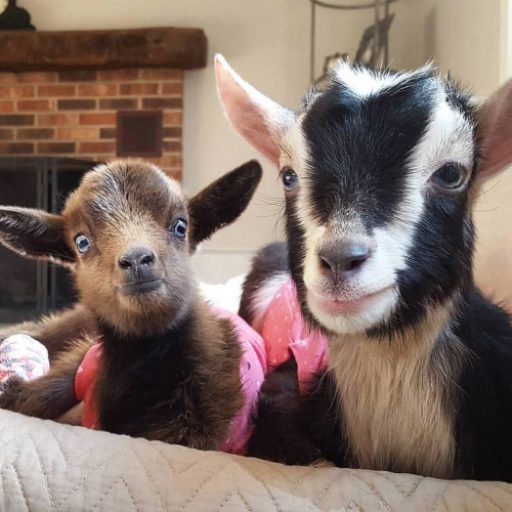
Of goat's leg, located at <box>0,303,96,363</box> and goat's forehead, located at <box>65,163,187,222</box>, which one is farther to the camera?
goat's leg, located at <box>0,303,96,363</box>

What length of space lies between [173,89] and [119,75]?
340 millimetres

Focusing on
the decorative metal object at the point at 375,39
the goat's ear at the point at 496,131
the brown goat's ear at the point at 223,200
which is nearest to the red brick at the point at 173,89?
the decorative metal object at the point at 375,39

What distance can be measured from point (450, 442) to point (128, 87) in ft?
11.4

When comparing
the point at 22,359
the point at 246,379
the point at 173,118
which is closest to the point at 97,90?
the point at 173,118

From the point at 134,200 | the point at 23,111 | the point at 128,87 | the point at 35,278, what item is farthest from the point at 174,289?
the point at 23,111

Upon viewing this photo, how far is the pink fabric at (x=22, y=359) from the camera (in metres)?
1.09

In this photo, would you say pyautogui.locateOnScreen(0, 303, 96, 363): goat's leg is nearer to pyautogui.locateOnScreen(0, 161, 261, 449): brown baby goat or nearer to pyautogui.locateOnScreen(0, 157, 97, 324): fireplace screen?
pyautogui.locateOnScreen(0, 161, 261, 449): brown baby goat

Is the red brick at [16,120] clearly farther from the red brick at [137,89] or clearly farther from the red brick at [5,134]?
the red brick at [137,89]

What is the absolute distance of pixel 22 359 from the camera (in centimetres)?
→ 113

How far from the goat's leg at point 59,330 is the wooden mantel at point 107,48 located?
2587 mm

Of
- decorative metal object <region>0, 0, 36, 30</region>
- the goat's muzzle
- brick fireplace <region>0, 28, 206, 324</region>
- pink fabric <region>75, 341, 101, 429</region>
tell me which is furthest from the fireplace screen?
the goat's muzzle

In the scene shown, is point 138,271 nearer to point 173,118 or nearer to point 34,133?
point 173,118

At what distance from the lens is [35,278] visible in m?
3.30

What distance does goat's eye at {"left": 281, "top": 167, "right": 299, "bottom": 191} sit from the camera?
2.70 ft
